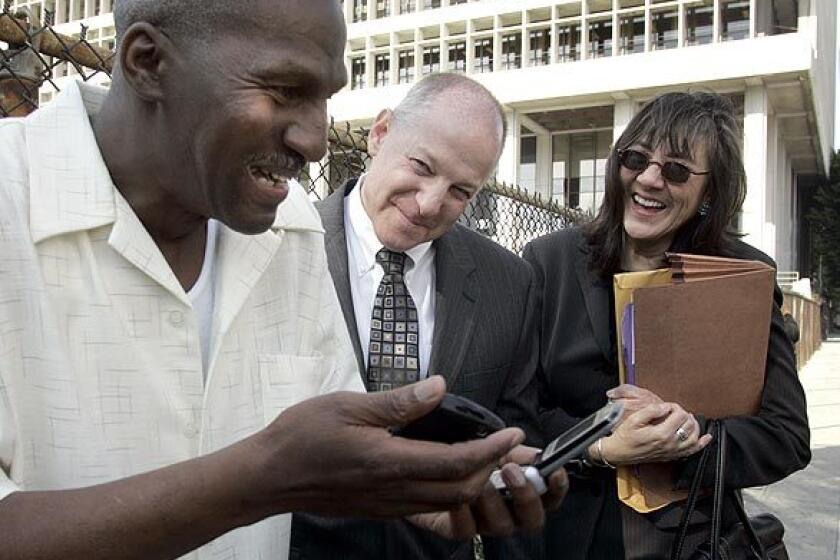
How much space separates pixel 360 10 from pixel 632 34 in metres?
15.6

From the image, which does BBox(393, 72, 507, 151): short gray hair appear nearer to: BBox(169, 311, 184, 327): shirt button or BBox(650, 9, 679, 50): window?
BBox(169, 311, 184, 327): shirt button

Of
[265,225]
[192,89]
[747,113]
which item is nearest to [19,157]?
[192,89]

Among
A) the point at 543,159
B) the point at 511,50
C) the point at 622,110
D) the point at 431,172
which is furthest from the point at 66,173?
the point at 511,50

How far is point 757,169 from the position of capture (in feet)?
102

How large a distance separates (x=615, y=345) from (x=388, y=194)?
0.86 metres

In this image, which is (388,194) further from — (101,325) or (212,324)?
(101,325)

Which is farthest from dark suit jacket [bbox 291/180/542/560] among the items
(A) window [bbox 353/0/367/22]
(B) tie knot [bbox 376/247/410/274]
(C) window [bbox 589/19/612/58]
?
(A) window [bbox 353/0/367/22]

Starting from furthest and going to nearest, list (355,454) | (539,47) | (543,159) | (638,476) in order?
(543,159) → (539,47) → (638,476) → (355,454)

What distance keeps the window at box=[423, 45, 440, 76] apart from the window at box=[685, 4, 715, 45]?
12.5 metres

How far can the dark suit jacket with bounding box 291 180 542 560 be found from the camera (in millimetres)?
2057

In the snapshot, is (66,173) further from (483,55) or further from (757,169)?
(483,55)

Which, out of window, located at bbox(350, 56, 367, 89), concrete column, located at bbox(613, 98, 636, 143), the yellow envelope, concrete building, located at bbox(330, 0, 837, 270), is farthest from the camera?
window, located at bbox(350, 56, 367, 89)

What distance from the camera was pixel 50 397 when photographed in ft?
3.94

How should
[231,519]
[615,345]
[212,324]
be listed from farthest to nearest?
[615,345]
[212,324]
[231,519]
